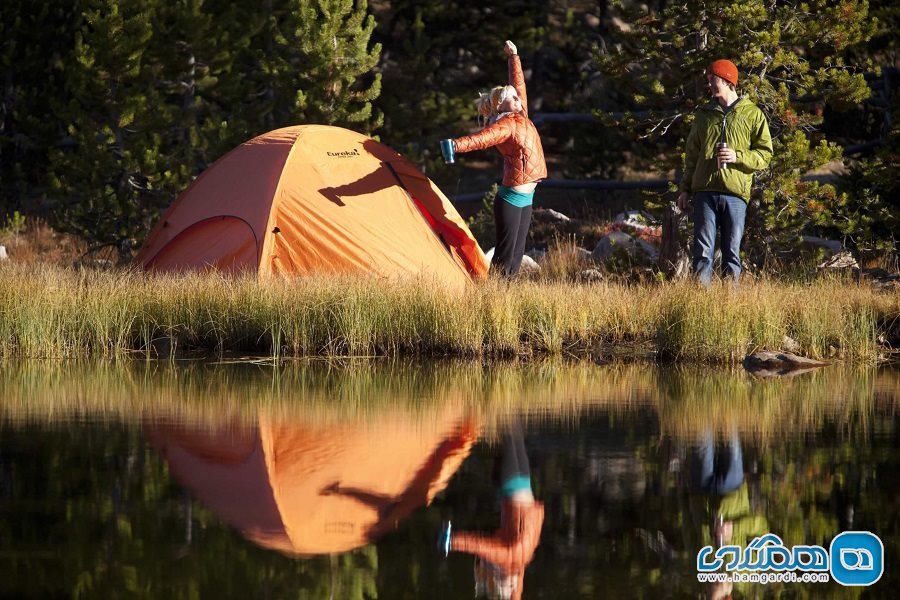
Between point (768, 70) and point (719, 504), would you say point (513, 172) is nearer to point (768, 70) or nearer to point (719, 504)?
point (768, 70)

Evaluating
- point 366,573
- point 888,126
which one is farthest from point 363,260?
point 366,573

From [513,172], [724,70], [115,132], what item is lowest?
[513,172]

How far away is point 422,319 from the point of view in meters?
11.5

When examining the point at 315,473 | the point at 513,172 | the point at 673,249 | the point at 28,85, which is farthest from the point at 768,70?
the point at 28,85

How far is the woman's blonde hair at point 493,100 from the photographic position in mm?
13250

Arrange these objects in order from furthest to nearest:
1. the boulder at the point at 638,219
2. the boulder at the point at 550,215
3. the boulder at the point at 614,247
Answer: the boulder at the point at 550,215, the boulder at the point at 614,247, the boulder at the point at 638,219

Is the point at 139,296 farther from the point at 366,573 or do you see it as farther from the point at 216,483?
the point at 366,573

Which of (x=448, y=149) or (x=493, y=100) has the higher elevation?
(x=493, y=100)

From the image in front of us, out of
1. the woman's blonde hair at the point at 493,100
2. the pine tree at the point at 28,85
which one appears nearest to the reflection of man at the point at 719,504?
the woman's blonde hair at the point at 493,100

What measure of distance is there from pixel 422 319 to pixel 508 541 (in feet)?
22.1

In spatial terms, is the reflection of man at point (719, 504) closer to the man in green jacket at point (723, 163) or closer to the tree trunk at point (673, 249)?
the man in green jacket at point (723, 163)

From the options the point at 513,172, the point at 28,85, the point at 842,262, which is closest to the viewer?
the point at 513,172

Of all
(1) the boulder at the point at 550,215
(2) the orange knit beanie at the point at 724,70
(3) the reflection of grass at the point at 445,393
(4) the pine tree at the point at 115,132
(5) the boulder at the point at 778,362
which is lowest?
(3) the reflection of grass at the point at 445,393

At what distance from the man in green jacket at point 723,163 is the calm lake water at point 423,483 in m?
2.38
